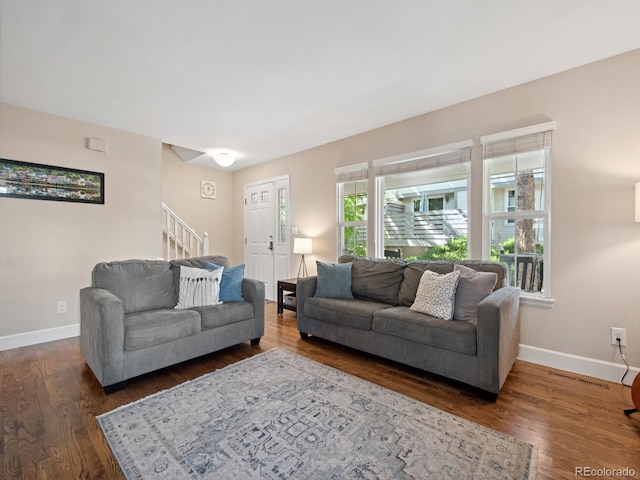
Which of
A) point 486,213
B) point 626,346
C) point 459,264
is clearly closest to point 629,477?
point 626,346

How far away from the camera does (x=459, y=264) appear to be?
2.75 metres

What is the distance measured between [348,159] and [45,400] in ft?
12.3

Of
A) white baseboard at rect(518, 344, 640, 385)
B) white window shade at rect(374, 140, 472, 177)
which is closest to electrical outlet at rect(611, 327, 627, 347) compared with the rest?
white baseboard at rect(518, 344, 640, 385)

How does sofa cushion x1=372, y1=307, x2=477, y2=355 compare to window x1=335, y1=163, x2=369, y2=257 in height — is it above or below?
below

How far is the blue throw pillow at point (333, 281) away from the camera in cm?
321

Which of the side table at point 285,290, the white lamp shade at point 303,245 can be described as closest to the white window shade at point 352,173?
the white lamp shade at point 303,245

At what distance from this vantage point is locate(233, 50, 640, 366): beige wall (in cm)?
225

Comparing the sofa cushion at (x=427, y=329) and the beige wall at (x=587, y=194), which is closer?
the sofa cushion at (x=427, y=329)

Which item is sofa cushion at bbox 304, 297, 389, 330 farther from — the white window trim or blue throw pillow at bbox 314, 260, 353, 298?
the white window trim

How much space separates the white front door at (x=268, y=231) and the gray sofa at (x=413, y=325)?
1823 mm

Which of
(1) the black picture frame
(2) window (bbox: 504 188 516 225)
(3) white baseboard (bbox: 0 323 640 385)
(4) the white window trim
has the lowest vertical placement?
(3) white baseboard (bbox: 0 323 640 385)

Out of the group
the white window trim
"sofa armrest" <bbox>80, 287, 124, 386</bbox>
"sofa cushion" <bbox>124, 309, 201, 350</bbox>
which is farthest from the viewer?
the white window trim

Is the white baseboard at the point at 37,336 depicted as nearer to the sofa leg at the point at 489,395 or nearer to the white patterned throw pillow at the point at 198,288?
the white patterned throw pillow at the point at 198,288

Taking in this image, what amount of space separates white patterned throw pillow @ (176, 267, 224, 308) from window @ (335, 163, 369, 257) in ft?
6.20
